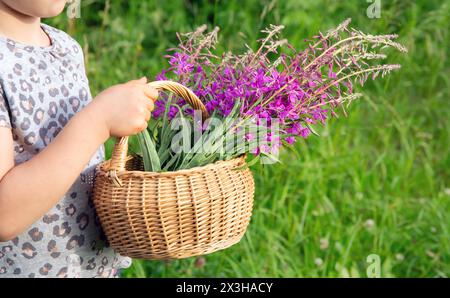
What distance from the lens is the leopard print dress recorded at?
47.3 inches

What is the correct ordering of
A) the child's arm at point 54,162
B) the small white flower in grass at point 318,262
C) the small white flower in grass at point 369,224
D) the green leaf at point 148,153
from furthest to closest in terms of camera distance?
the small white flower in grass at point 369,224
the small white flower in grass at point 318,262
the green leaf at point 148,153
the child's arm at point 54,162

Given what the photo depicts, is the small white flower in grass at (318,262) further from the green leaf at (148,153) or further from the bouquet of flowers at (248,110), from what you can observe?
the green leaf at (148,153)

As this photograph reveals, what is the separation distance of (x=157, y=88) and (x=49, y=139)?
0.22 m

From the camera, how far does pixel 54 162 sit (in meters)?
1.13

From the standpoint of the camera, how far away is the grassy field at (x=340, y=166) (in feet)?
7.70

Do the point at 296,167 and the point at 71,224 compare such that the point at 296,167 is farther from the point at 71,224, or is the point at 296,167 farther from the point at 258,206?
the point at 71,224

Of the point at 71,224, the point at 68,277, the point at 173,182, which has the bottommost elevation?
the point at 68,277

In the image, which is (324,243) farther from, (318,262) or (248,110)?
(248,110)

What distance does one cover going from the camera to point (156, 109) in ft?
4.57

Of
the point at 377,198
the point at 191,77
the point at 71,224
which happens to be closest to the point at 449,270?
the point at 377,198

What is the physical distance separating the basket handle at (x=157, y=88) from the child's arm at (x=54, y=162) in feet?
0.09

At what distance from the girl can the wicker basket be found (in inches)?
2.6

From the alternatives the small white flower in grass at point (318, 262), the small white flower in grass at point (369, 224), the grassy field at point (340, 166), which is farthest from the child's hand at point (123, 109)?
the small white flower in grass at point (369, 224)

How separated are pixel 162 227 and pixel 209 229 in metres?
0.09
